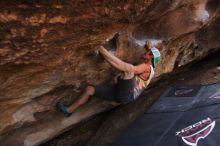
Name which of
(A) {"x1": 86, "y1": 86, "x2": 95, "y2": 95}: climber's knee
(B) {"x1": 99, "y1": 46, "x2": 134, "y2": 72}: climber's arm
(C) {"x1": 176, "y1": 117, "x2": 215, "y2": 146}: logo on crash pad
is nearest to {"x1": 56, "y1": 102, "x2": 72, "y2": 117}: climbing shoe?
(A) {"x1": 86, "y1": 86, "x2": 95, "y2": 95}: climber's knee

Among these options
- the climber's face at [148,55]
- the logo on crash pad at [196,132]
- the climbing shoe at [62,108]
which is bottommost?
the logo on crash pad at [196,132]

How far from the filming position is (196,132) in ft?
15.7

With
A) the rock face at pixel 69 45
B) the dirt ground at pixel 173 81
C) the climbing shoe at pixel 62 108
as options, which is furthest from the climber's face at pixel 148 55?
the dirt ground at pixel 173 81

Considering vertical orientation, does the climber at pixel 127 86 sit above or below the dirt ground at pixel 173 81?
above

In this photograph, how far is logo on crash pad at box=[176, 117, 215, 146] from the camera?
4.66 meters

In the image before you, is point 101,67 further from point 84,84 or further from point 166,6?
point 166,6

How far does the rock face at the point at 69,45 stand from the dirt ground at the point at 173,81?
0.39 metres

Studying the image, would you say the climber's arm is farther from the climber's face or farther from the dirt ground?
the dirt ground

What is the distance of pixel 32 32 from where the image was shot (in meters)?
2.80

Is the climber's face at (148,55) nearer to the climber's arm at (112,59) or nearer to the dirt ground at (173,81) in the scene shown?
the climber's arm at (112,59)

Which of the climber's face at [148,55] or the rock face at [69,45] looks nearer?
the rock face at [69,45]

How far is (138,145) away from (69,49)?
213 centimetres

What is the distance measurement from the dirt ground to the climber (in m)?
0.95

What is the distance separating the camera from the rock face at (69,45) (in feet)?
9.13
